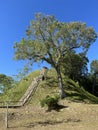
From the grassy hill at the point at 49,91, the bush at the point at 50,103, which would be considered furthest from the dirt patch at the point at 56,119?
the grassy hill at the point at 49,91

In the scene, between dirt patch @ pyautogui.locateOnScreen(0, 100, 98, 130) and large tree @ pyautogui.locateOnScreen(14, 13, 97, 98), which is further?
large tree @ pyautogui.locateOnScreen(14, 13, 97, 98)

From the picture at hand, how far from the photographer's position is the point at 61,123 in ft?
87.0

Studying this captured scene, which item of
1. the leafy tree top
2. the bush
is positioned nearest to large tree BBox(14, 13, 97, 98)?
the leafy tree top

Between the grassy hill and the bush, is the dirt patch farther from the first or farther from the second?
the grassy hill

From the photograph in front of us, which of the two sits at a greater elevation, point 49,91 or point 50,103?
point 49,91

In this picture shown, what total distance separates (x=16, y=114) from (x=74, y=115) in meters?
6.28

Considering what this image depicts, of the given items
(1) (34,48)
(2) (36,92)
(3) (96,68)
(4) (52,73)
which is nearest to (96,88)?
(3) (96,68)

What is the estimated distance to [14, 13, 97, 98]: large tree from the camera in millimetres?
41594

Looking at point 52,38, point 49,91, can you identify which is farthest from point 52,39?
point 49,91

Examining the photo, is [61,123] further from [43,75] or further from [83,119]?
[43,75]

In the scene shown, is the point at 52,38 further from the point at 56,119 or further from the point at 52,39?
the point at 56,119

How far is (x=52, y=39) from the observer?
42125 mm

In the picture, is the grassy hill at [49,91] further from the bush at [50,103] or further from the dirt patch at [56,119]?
the dirt patch at [56,119]

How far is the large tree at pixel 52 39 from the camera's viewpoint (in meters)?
41.6
